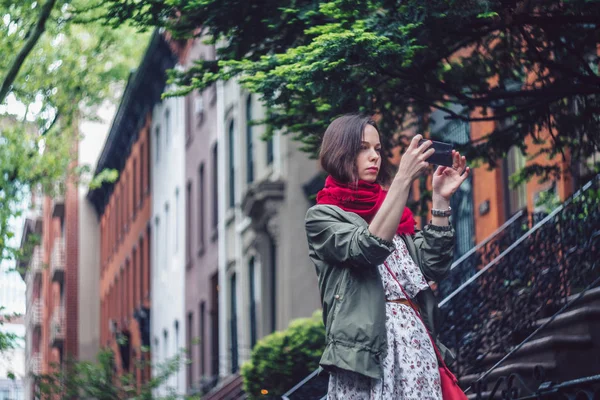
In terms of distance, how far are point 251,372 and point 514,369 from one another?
7.70 metres

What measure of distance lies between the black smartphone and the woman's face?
0.26m

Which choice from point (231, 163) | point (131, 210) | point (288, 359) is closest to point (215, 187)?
point (231, 163)

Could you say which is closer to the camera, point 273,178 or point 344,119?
point 344,119

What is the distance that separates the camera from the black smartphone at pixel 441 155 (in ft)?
18.4

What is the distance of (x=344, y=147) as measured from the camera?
569 cm

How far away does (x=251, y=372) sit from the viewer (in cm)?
1759

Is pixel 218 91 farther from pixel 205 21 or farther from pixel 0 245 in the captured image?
pixel 205 21

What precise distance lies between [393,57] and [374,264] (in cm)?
336

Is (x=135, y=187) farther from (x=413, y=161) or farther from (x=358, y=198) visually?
(x=413, y=161)

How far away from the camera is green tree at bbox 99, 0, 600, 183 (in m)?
8.32

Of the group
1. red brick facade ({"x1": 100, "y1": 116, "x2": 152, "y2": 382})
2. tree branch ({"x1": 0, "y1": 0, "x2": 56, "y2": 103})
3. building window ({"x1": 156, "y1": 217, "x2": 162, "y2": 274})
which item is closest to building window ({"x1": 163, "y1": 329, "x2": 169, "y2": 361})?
red brick facade ({"x1": 100, "y1": 116, "x2": 152, "y2": 382})

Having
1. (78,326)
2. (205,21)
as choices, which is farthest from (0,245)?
(78,326)

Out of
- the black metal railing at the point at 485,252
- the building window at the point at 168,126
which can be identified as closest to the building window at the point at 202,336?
the building window at the point at 168,126

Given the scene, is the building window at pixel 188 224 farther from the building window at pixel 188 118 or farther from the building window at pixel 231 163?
the building window at pixel 231 163
